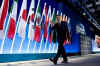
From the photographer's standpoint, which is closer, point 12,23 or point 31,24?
point 12,23

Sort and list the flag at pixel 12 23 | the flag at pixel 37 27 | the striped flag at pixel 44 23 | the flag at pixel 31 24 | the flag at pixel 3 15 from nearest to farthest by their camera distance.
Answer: the flag at pixel 3 15
the flag at pixel 12 23
the flag at pixel 31 24
the flag at pixel 37 27
the striped flag at pixel 44 23

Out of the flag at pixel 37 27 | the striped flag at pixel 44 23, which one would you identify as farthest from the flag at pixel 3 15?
the striped flag at pixel 44 23

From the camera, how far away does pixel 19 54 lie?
483 cm

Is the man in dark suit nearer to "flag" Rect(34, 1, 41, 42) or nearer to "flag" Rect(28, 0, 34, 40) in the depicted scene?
"flag" Rect(28, 0, 34, 40)

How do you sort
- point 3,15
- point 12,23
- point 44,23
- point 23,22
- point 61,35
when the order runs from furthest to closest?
point 44,23
point 23,22
point 12,23
point 3,15
point 61,35

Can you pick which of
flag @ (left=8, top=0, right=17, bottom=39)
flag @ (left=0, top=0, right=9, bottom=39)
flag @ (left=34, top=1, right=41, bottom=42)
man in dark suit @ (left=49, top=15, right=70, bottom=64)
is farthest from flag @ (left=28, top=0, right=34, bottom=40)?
man in dark suit @ (left=49, top=15, right=70, bottom=64)

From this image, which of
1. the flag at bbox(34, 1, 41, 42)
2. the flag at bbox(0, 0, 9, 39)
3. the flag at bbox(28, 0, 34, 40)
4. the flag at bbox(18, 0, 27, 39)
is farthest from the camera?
the flag at bbox(34, 1, 41, 42)

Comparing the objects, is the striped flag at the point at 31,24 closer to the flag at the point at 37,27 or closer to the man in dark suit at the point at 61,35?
the flag at the point at 37,27

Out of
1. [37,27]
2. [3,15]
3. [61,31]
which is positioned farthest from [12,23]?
[37,27]

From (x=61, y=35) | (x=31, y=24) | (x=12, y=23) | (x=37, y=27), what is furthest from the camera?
(x=37, y=27)

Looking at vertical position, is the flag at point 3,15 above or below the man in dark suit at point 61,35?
above

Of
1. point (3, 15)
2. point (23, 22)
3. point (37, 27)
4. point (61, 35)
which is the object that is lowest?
point (61, 35)

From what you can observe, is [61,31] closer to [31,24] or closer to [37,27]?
[31,24]

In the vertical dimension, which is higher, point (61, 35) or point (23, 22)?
point (23, 22)
